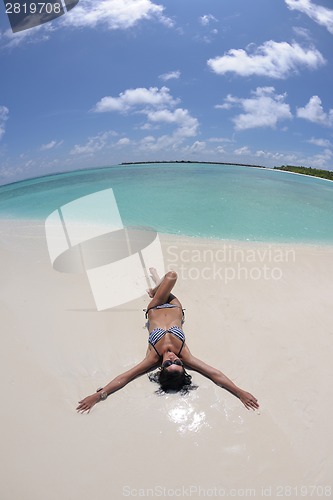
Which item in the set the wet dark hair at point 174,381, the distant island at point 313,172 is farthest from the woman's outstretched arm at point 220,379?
the distant island at point 313,172

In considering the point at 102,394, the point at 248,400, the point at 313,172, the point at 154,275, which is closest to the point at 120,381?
the point at 102,394

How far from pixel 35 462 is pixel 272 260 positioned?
17.2ft

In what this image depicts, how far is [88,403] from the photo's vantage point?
9.46 feet

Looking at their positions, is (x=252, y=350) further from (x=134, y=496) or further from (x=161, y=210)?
(x=161, y=210)

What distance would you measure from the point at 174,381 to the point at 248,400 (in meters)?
0.78

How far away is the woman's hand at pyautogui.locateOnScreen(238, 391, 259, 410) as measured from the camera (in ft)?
9.57

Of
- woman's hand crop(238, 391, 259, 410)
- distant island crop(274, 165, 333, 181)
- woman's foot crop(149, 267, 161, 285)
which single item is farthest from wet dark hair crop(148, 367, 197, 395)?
distant island crop(274, 165, 333, 181)

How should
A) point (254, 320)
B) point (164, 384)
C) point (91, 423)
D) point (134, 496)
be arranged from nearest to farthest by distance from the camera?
point (134, 496) < point (91, 423) < point (164, 384) < point (254, 320)

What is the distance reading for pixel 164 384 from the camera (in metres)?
3.06

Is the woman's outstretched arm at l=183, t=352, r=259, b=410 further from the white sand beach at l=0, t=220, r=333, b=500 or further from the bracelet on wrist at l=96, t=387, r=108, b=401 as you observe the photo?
the bracelet on wrist at l=96, t=387, r=108, b=401

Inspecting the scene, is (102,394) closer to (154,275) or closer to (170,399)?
(170,399)

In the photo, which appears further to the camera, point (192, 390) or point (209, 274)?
point (209, 274)

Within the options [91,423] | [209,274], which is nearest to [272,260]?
[209,274]

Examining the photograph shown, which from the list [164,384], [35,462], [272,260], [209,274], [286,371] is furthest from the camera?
[272,260]
